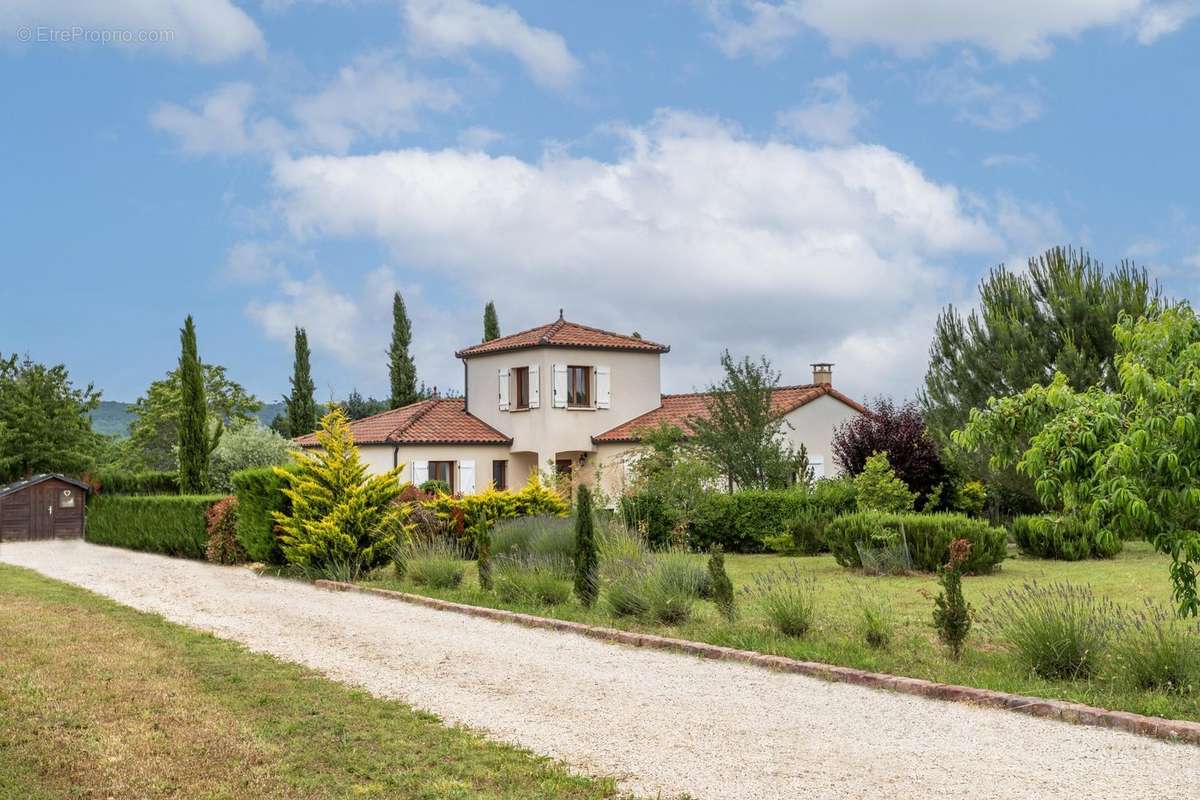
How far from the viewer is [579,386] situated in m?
36.5

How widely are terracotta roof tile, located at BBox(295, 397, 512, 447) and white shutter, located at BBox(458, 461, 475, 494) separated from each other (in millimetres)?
732

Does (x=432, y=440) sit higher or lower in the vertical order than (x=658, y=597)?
→ higher

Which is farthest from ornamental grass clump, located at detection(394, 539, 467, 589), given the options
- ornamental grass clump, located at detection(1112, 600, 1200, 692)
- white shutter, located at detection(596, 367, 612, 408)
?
white shutter, located at detection(596, 367, 612, 408)

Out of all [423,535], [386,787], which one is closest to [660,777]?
[386,787]

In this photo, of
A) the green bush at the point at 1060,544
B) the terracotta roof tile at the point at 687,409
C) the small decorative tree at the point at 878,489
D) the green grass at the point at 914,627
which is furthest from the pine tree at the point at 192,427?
the green bush at the point at 1060,544

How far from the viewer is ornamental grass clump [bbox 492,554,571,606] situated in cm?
1440

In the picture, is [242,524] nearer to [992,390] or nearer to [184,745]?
[184,745]

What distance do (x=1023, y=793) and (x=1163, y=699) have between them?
2.59 metres

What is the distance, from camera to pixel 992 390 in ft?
104

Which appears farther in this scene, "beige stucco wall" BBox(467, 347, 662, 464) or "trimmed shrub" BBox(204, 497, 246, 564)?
"beige stucco wall" BBox(467, 347, 662, 464)

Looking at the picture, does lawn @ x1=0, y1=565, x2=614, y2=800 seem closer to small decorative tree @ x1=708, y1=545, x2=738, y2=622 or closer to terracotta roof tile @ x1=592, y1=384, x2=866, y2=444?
small decorative tree @ x1=708, y1=545, x2=738, y2=622

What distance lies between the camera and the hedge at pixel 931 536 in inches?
744

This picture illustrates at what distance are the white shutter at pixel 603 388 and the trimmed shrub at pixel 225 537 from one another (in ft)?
48.3

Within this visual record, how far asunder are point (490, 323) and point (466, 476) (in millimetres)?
17282
